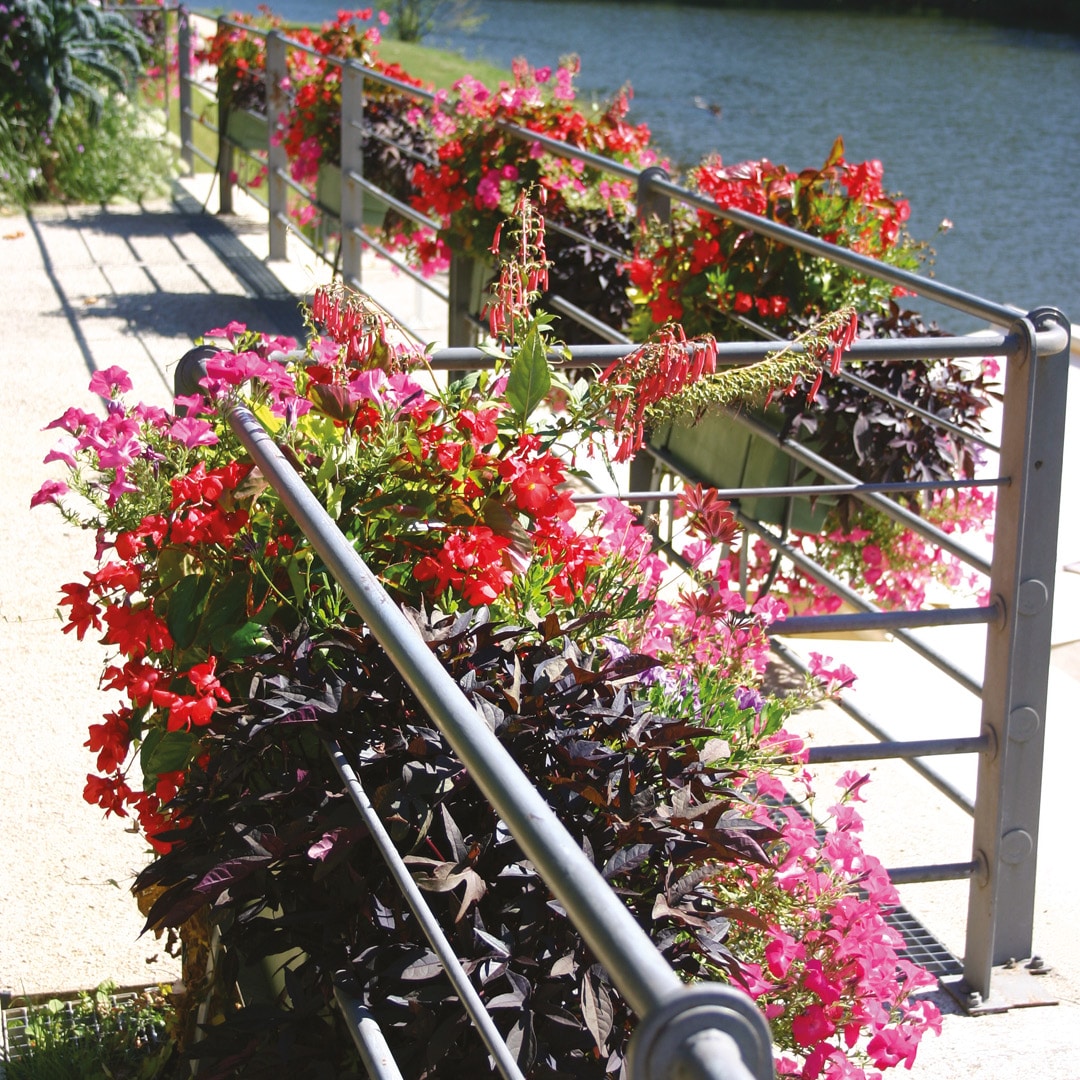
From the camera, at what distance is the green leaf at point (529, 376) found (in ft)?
5.42

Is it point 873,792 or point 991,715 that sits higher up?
point 991,715

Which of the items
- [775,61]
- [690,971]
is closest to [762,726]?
[690,971]

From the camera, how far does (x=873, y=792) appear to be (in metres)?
3.10

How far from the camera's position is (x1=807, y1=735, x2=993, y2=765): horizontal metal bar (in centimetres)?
226

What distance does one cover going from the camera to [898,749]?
2.39 m


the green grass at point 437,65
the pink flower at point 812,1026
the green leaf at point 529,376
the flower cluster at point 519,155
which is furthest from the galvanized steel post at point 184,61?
the green grass at point 437,65

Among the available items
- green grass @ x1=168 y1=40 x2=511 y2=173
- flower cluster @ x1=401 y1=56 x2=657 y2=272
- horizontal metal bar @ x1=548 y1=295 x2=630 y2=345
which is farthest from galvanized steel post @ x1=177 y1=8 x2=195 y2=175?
green grass @ x1=168 y1=40 x2=511 y2=173

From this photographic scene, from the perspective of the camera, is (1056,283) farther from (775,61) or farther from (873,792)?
(775,61)

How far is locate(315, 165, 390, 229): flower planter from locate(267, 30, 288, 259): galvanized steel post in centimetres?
72

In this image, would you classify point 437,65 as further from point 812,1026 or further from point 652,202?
point 812,1026

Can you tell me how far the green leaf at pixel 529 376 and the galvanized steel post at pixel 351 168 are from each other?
4709mm

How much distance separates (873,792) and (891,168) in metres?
19.3

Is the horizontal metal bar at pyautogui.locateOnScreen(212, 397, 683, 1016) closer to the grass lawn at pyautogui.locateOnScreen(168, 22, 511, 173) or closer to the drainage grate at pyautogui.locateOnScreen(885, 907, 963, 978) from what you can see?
the drainage grate at pyautogui.locateOnScreen(885, 907, 963, 978)

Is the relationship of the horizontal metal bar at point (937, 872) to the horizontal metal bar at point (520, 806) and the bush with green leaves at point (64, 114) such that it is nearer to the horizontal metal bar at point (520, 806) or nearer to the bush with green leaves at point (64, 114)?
the horizontal metal bar at point (520, 806)
